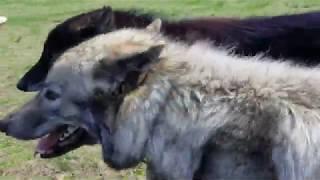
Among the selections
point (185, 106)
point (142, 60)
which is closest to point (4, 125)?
point (142, 60)

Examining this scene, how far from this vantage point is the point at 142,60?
4012 millimetres

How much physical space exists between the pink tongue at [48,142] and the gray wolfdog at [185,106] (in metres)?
0.27

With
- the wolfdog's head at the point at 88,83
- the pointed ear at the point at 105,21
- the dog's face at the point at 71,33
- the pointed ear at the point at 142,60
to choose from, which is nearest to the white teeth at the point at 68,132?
the wolfdog's head at the point at 88,83

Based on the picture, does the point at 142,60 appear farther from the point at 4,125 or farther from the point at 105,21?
the point at 105,21

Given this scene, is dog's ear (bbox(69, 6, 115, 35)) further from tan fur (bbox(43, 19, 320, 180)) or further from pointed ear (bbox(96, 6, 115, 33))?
tan fur (bbox(43, 19, 320, 180))

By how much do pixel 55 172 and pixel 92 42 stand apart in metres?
2.48

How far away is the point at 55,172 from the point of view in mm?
6566

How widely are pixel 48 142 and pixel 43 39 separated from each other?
7.02 meters

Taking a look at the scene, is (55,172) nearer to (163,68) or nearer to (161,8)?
(163,68)

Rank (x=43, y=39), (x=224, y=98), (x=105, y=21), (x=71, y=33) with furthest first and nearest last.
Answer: (x=43, y=39) → (x=71, y=33) → (x=105, y=21) → (x=224, y=98)

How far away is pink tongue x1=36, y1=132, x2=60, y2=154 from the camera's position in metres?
4.51

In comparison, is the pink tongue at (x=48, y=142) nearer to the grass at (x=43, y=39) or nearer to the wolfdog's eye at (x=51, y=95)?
the wolfdog's eye at (x=51, y=95)

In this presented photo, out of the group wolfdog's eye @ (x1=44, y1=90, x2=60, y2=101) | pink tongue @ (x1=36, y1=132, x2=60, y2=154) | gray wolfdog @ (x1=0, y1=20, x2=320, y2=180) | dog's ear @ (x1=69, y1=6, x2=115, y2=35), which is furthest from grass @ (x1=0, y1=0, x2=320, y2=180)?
gray wolfdog @ (x1=0, y1=20, x2=320, y2=180)

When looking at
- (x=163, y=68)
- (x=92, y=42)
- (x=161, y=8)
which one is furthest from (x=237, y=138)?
(x=161, y=8)
